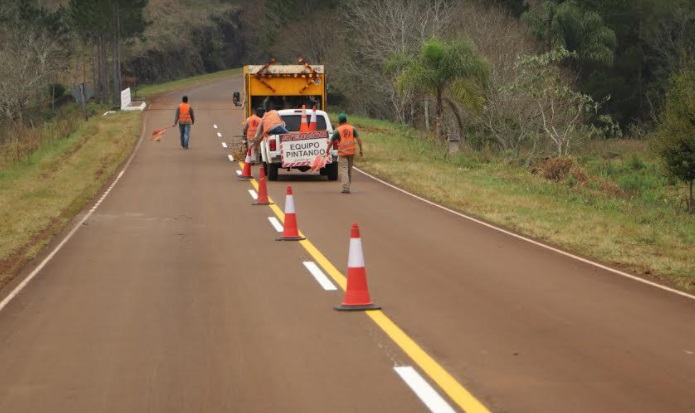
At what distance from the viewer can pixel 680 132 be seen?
92.7ft

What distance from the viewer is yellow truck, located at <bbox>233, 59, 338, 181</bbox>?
2717 cm

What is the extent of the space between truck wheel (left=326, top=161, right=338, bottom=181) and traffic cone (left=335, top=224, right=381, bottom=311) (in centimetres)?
1720

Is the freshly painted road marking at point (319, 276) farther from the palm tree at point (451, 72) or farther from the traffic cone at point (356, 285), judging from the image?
the palm tree at point (451, 72)

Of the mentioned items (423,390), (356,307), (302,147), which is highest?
(302,147)

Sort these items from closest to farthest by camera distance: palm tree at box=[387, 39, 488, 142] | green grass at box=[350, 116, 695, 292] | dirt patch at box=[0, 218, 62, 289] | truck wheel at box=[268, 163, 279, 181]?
dirt patch at box=[0, 218, 62, 289], green grass at box=[350, 116, 695, 292], truck wheel at box=[268, 163, 279, 181], palm tree at box=[387, 39, 488, 142]

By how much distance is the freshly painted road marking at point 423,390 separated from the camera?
23.9 ft

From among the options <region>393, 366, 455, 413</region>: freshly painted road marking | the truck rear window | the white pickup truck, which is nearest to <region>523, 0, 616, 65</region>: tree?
the truck rear window

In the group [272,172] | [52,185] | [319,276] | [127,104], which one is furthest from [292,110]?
[127,104]

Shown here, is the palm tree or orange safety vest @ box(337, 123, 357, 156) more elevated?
the palm tree

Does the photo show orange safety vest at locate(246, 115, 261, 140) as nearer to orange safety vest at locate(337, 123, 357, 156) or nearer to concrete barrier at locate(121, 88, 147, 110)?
orange safety vest at locate(337, 123, 357, 156)

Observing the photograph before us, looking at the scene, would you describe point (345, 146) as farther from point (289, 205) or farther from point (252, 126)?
point (289, 205)

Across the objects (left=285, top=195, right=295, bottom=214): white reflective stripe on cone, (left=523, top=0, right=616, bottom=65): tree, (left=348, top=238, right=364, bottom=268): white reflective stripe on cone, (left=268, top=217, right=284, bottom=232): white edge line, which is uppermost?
(left=523, top=0, right=616, bottom=65): tree

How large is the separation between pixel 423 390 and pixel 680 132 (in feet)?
72.8

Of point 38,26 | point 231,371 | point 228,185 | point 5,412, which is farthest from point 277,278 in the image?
point 38,26
